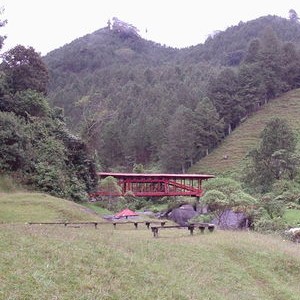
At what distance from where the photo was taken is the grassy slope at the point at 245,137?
5666cm

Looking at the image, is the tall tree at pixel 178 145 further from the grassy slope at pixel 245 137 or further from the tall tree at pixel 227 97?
the tall tree at pixel 227 97

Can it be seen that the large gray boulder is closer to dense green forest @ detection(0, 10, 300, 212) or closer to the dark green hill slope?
dense green forest @ detection(0, 10, 300, 212)

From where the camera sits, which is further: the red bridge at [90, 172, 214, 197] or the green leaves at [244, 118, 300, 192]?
the red bridge at [90, 172, 214, 197]

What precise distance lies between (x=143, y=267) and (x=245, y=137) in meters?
55.0

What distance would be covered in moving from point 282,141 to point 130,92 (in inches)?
1888

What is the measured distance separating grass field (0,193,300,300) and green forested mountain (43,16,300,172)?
85.1 ft

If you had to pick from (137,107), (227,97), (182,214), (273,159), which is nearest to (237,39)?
(137,107)

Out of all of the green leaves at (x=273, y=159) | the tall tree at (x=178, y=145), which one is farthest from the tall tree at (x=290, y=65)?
the green leaves at (x=273, y=159)

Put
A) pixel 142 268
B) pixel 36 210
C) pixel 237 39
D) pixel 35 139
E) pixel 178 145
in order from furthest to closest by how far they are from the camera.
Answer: pixel 237 39 → pixel 178 145 → pixel 35 139 → pixel 36 210 → pixel 142 268

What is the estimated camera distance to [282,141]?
4156 cm

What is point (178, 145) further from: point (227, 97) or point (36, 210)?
point (36, 210)

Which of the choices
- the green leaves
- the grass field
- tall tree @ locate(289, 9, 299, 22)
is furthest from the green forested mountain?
tall tree @ locate(289, 9, 299, 22)

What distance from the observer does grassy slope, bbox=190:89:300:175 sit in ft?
186

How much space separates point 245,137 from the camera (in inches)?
2466
